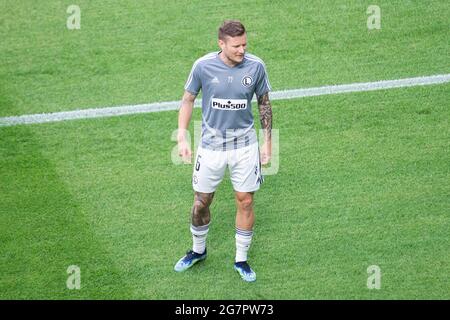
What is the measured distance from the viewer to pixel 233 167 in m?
7.03

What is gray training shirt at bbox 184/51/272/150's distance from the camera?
22.3ft

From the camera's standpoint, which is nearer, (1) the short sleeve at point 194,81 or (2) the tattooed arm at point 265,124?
(1) the short sleeve at point 194,81

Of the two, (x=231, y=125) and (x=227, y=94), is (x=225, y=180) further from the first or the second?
(x=227, y=94)

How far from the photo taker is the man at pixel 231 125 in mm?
6777

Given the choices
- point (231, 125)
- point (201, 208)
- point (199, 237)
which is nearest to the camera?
point (231, 125)

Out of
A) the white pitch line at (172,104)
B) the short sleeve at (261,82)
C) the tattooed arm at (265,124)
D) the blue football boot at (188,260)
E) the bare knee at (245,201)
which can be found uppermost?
the short sleeve at (261,82)

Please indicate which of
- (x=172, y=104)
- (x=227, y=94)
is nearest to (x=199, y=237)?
(x=227, y=94)

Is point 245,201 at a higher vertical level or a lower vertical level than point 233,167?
lower

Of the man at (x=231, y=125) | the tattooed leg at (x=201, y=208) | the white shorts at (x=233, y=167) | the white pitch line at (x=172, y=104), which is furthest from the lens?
the white pitch line at (x=172, y=104)

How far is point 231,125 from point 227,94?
0.25 metres

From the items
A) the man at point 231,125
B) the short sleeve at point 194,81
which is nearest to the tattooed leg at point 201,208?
the man at point 231,125

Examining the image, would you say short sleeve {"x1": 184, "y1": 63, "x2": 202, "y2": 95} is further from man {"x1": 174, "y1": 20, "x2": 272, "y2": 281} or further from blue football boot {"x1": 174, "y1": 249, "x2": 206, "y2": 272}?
blue football boot {"x1": 174, "y1": 249, "x2": 206, "y2": 272}

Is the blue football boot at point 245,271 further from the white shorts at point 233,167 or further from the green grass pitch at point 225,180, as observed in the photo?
the white shorts at point 233,167

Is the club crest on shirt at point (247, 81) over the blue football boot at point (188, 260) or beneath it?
Answer: over
